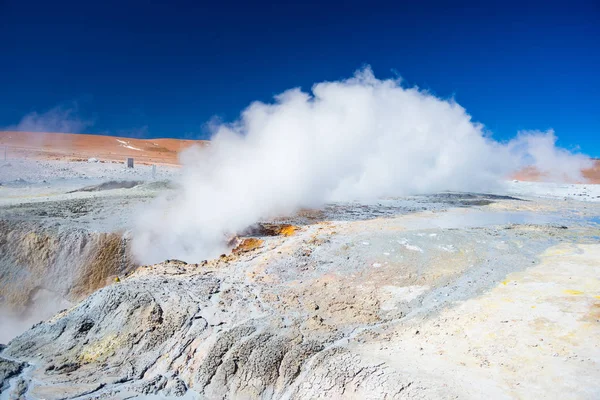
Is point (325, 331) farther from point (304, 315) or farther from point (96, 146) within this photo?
point (96, 146)

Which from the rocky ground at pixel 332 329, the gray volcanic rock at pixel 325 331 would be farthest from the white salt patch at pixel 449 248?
the gray volcanic rock at pixel 325 331

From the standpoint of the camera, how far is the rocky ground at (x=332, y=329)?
113 inches

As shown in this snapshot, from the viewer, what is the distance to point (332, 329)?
3578 mm

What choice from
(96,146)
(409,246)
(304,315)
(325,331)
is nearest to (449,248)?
(409,246)

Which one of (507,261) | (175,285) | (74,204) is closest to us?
(175,285)

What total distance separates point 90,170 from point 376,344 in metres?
15.9

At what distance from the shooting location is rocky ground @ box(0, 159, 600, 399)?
287 cm

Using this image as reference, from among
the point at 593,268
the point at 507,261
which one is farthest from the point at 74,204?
the point at 593,268

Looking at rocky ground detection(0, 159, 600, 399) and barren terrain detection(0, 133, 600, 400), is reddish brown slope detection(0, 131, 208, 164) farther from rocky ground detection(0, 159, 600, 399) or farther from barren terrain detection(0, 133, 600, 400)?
rocky ground detection(0, 159, 600, 399)

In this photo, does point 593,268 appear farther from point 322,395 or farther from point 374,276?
point 322,395

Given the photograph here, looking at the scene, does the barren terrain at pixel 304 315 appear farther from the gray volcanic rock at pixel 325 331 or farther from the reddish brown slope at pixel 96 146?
the reddish brown slope at pixel 96 146

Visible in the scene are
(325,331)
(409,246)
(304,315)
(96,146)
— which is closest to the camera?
(325,331)

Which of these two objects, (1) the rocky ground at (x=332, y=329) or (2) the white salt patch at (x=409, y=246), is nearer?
(1) the rocky ground at (x=332, y=329)

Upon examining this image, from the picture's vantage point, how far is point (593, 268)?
4867 mm
